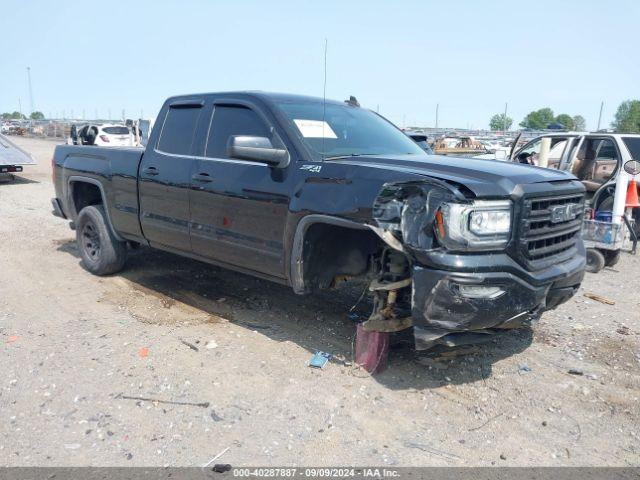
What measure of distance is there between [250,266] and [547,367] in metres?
2.40

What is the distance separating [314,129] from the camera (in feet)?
13.9

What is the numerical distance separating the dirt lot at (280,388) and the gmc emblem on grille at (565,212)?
1143 mm

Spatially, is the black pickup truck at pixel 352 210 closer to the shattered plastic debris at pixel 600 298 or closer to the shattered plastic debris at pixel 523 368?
the shattered plastic debris at pixel 523 368

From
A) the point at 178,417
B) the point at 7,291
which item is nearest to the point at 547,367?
the point at 178,417

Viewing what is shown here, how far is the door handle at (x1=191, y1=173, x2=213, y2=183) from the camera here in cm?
454

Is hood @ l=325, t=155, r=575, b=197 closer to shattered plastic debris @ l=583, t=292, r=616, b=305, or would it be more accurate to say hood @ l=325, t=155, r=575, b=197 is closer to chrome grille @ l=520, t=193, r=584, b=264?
chrome grille @ l=520, t=193, r=584, b=264

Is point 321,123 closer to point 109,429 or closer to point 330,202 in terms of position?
point 330,202

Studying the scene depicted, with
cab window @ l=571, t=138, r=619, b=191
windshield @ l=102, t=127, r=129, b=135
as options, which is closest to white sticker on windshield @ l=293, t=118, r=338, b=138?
cab window @ l=571, t=138, r=619, b=191

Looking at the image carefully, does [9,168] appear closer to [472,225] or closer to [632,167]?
[632,167]

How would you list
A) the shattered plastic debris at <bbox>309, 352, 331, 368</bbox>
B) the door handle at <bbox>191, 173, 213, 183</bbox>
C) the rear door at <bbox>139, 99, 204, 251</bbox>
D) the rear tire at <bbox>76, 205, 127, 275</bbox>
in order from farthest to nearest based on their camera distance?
1. the rear tire at <bbox>76, 205, 127, 275</bbox>
2. the rear door at <bbox>139, 99, 204, 251</bbox>
3. the door handle at <bbox>191, 173, 213, 183</bbox>
4. the shattered plastic debris at <bbox>309, 352, 331, 368</bbox>

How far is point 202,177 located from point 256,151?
0.93 meters

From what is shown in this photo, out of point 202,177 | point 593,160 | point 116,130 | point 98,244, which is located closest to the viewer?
point 202,177

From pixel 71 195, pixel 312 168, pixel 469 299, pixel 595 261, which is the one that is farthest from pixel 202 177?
pixel 595 261

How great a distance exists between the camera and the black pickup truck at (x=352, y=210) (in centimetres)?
315
